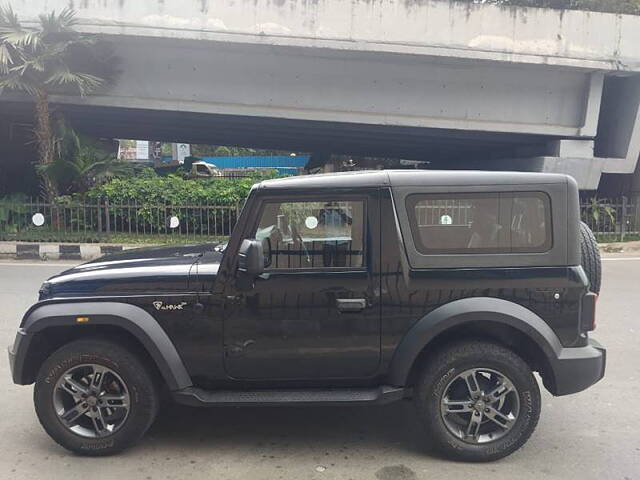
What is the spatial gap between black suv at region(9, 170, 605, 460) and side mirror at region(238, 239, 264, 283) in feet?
0.22

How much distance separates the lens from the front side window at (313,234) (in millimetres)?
3455

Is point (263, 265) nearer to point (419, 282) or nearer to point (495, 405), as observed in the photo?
point (419, 282)

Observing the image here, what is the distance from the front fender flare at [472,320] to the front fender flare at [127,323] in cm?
142

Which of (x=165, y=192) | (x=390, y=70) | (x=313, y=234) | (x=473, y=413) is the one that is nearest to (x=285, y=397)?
(x=313, y=234)

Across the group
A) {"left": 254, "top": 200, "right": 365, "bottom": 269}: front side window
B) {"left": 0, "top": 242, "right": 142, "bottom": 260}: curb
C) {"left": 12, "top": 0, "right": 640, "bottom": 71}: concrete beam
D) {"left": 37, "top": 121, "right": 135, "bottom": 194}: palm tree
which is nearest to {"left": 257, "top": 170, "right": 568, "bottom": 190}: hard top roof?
{"left": 254, "top": 200, "right": 365, "bottom": 269}: front side window

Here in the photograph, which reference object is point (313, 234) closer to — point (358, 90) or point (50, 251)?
point (50, 251)

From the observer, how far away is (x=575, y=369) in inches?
134

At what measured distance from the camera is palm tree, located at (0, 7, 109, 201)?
41.2ft

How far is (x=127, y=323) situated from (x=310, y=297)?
3.76ft

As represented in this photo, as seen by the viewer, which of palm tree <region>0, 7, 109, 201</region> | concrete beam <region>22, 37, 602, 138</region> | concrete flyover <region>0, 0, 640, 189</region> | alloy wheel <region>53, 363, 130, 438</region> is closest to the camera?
alloy wheel <region>53, 363, 130, 438</region>

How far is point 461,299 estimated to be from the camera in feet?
11.2

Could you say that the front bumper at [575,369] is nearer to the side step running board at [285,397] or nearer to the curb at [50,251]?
the side step running board at [285,397]

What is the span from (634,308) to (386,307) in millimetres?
5527

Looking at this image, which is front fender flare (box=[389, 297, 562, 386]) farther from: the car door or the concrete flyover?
the concrete flyover
